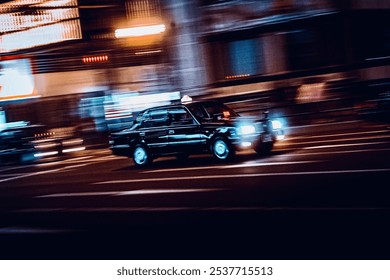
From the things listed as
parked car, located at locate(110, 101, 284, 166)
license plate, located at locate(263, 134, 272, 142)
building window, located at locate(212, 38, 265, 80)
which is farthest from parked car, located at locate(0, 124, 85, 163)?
license plate, located at locate(263, 134, 272, 142)

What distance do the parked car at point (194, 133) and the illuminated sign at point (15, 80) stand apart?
485 inches

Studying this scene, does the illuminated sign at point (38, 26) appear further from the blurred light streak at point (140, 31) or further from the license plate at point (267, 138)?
the license plate at point (267, 138)

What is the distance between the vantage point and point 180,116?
493 inches

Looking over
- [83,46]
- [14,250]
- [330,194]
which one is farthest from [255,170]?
[83,46]

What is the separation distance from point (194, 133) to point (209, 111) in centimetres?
58

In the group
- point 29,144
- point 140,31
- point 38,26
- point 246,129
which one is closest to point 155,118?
point 246,129

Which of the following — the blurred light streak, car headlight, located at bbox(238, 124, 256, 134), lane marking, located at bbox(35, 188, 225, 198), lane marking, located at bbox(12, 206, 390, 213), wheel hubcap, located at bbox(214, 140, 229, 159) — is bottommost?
lane marking, located at bbox(12, 206, 390, 213)

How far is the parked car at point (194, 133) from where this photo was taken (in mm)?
11758

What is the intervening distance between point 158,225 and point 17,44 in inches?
793

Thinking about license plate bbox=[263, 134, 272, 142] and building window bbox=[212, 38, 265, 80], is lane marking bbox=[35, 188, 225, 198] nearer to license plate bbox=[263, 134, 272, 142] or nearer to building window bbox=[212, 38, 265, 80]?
license plate bbox=[263, 134, 272, 142]

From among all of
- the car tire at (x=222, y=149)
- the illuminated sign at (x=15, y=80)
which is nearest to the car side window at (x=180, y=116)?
the car tire at (x=222, y=149)

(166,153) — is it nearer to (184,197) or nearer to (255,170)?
(255,170)

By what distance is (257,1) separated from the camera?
1939 centimetres

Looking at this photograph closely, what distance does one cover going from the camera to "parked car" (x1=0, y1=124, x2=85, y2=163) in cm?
1806
